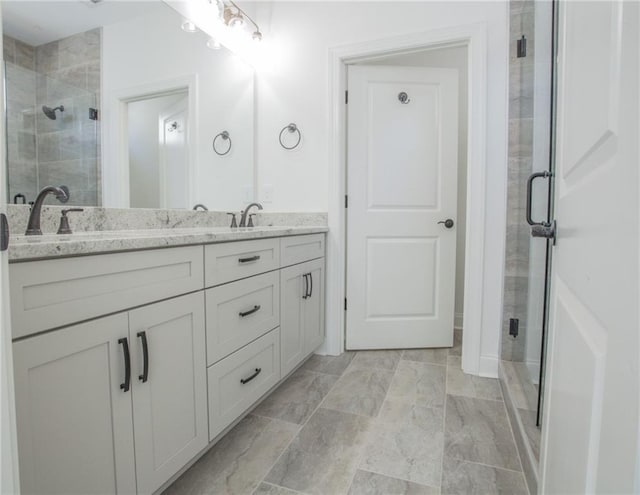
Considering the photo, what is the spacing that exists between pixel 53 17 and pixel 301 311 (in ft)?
5.38

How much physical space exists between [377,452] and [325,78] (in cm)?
217

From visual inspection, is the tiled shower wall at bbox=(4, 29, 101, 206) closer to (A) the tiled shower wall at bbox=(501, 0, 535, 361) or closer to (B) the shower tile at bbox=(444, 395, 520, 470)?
(B) the shower tile at bbox=(444, 395, 520, 470)

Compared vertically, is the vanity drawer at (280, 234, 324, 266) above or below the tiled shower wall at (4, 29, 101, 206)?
below

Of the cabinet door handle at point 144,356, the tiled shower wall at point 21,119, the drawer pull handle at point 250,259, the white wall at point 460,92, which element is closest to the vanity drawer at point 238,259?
the drawer pull handle at point 250,259

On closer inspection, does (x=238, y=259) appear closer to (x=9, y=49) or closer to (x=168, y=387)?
(x=168, y=387)

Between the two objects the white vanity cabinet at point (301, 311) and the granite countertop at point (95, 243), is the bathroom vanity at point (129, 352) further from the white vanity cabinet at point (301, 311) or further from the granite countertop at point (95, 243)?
the white vanity cabinet at point (301, 311)

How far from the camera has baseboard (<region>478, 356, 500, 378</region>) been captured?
6.68ft

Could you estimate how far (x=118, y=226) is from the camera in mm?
1496

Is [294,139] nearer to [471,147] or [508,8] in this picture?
[471,147]

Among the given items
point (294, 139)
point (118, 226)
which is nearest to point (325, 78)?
point (294, 139)

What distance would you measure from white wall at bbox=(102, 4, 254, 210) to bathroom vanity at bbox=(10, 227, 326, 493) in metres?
0.70

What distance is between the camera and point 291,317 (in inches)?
72.4

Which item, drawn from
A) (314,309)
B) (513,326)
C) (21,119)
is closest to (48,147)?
(21,119)

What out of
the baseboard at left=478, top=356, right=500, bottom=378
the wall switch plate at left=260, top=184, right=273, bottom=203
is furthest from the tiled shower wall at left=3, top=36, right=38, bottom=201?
the baseboard at left=478, top=356, right=500, bottom=378
